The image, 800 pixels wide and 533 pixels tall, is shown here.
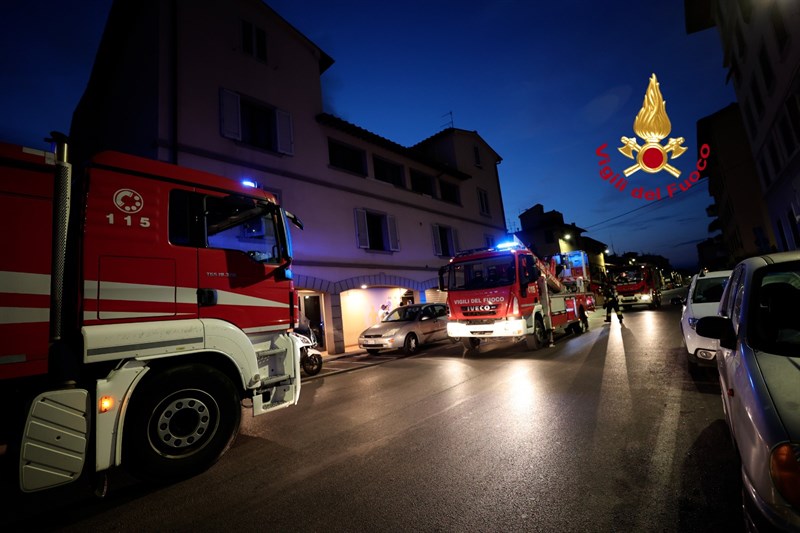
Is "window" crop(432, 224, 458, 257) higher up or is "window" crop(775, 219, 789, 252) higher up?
"window" crop(432, 224, 458, 257)

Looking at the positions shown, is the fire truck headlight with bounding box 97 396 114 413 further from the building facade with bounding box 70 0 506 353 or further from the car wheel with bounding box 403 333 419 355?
the car wheel with bounding box 403 333 419 355

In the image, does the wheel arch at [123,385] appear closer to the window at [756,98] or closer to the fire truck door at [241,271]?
the fire truck door at [241,271]

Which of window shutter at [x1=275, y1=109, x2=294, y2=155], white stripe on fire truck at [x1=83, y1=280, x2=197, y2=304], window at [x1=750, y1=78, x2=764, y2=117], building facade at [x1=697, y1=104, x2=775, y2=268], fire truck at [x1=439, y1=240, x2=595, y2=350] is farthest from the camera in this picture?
building facade at [x1=697, y1=104, x2=775, y2=268]

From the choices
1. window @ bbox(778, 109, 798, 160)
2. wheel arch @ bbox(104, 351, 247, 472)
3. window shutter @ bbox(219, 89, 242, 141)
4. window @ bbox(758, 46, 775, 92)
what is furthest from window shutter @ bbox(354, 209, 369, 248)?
window @ bbox(758, 46, 775, 92)

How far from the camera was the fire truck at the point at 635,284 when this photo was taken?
21.3 metres

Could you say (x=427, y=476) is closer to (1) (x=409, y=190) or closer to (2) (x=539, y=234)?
(1) (x=409, y=190)

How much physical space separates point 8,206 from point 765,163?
26.2 m

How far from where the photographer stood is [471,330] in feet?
31.7

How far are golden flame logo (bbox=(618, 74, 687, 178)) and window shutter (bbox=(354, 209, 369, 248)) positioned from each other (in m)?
9.57

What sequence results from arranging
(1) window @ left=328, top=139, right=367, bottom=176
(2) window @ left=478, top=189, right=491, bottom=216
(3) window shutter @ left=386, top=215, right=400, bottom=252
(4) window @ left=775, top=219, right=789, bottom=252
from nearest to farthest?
(1) window @ left=328, top=139, right=367, bottom=176 → (3) window shutter @ left=386, top=215, right=400, bottom=252 → (4) window @ left=775, top=219, right=789, bottom=252 → (2) window @ left=478, top=189, right=491, bottom=216

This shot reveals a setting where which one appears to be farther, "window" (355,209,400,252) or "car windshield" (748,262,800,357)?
"window" (355,209,400,252)

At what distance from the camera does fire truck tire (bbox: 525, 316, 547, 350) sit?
963 cm

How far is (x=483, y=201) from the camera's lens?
968 inches

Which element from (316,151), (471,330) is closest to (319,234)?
(316,151)
